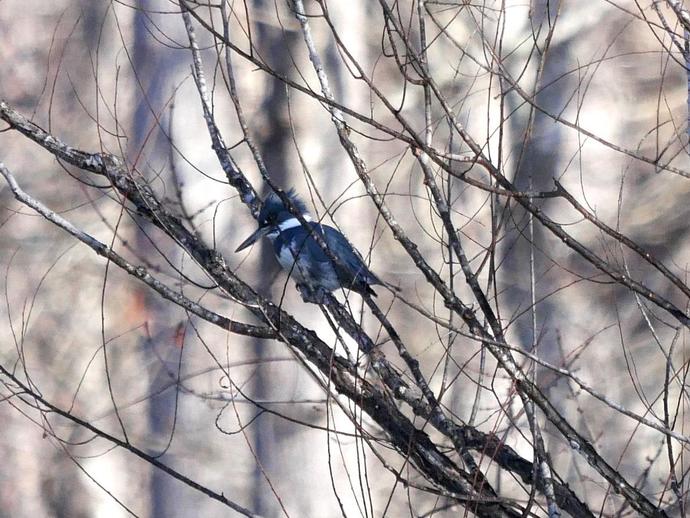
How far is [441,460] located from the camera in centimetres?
185

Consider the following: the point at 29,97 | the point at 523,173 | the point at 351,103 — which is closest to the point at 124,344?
the point at 29,97

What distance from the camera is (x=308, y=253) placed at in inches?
109

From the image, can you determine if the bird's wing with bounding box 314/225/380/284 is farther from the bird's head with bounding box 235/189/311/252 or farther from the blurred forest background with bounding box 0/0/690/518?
the blurred forest background with bounding box 0/0/690/518

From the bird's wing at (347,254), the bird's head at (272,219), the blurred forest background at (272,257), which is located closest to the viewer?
the bird's wing at (347,254)

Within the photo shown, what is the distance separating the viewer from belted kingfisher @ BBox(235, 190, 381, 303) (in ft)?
7.88

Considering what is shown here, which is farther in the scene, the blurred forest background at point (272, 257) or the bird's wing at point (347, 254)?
the blurred forest background at point (272, 257)

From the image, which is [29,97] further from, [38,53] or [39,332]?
[39,332]

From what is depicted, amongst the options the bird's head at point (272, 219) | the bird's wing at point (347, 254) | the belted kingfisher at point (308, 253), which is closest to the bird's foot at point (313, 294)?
the belted kingfisher at point (308, 253)

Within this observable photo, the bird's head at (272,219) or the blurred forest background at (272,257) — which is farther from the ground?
the blurred forest background at (272,257)

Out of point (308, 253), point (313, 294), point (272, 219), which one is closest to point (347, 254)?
point (313, 294)

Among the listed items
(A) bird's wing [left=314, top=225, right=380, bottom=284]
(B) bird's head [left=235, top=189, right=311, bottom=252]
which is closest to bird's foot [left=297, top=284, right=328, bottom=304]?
(A) bird's wing [left=314, top=225, right=380, bottom=284]

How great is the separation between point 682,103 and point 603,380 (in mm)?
1551

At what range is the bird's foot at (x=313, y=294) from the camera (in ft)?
7.79

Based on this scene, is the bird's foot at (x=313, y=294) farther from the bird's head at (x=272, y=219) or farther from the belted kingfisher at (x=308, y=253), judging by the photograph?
the bird's head at (x=272, y=219)
